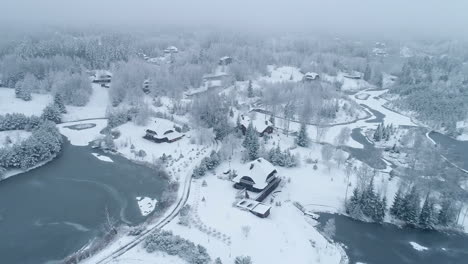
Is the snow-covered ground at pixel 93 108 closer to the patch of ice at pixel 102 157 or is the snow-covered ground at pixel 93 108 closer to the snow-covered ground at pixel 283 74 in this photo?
the patch of ice at pixel 102 157

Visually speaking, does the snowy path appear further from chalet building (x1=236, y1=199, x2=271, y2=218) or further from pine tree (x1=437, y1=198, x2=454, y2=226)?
pine tree (x1=437, y1=198, x2=454, y2=226)

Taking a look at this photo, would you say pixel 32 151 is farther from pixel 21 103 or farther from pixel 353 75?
pixel 353 75

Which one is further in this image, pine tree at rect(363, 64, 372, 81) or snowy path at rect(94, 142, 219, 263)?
pine tree at rect(363, 64, 372, 81)

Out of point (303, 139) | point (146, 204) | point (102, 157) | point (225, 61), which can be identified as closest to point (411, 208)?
point (303, 139)

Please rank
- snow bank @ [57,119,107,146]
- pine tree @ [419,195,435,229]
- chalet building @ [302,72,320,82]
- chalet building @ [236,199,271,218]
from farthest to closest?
chalet building @ [302,72,320,82] → snow bank @ [57,119,107,146] → pine tree @ [419,195,435,229] → chalet building @ [236,199,271,218]

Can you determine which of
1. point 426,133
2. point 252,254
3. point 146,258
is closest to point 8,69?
point 146,258

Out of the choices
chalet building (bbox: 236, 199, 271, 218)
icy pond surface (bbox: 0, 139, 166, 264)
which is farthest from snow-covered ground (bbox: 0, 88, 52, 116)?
chalet building (bbox: 236, 199, 271, 218)
